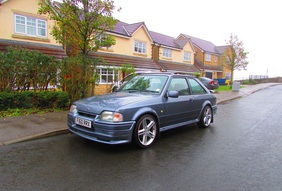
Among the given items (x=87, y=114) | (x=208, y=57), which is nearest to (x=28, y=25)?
(x=87, y=114)

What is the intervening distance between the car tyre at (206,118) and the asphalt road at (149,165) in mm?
880

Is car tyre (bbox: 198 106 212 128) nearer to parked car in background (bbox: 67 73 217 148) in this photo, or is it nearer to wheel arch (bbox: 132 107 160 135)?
parked car in background (bbox: 67 73 217 148)

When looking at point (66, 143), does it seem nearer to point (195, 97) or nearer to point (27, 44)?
point (195, 97)

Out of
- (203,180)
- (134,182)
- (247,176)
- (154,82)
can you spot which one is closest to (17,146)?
(134,182)

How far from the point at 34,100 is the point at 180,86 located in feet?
19.0

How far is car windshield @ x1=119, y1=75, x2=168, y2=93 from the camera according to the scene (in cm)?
508

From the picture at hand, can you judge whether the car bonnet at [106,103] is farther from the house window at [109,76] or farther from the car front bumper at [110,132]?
the house window at [109,76]

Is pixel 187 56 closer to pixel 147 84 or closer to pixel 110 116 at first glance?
pixel 147 84

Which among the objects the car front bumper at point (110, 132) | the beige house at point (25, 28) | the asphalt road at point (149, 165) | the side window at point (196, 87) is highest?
the beige house at point (25, 28)

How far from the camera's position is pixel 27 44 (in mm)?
13219

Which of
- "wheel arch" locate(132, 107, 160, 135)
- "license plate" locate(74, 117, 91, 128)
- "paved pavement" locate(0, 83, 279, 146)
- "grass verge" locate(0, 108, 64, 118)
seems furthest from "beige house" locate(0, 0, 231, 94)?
"wheel arch" locate(132, 107, 160, 135)

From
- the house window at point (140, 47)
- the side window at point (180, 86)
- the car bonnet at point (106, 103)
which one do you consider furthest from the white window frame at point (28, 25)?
the side window at point (180, 86)

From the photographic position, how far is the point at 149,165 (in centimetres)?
356

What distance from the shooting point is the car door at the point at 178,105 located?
4.89 metres
